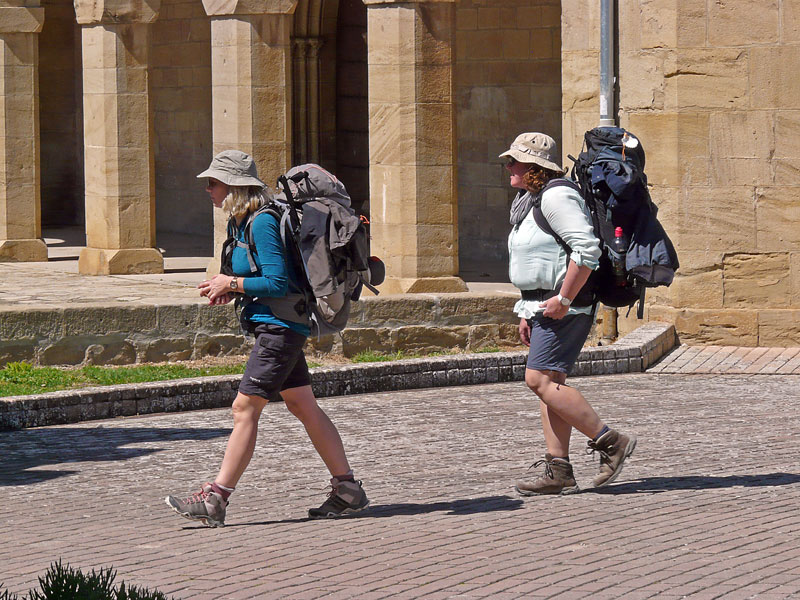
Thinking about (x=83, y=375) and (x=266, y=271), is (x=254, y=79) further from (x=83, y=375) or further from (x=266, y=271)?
(x=266, y=271)

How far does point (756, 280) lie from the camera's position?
1358 cm

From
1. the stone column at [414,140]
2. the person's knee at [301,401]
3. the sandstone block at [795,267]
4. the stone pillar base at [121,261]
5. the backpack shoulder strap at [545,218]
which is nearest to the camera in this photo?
the person's knee at [301,401]

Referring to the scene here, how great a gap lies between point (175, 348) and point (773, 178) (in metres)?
4.95

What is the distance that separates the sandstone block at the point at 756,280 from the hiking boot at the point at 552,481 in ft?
19.6

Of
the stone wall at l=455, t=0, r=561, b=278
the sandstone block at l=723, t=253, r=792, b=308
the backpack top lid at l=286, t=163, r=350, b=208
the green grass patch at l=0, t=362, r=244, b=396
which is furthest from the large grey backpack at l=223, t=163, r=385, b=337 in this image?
the stone wall at l=455, t=0, r=561, b=278

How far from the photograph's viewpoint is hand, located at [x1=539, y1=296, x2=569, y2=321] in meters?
7.70

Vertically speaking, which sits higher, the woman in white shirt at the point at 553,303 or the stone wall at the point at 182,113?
the stone wall at the point at 182,113

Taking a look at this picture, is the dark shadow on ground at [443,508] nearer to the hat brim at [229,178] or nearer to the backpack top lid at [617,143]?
the hat brim at [229,178]

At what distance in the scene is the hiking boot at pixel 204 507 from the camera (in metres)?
7.32

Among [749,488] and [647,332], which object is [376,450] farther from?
[647,332]

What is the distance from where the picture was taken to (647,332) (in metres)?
13.2

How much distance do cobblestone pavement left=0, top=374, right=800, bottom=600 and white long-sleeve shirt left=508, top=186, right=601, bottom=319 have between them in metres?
1.03

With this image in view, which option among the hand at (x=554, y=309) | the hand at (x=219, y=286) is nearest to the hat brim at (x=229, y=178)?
the hand at (x=219, y=286)

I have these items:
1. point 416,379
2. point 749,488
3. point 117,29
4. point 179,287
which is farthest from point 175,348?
point 117,29
